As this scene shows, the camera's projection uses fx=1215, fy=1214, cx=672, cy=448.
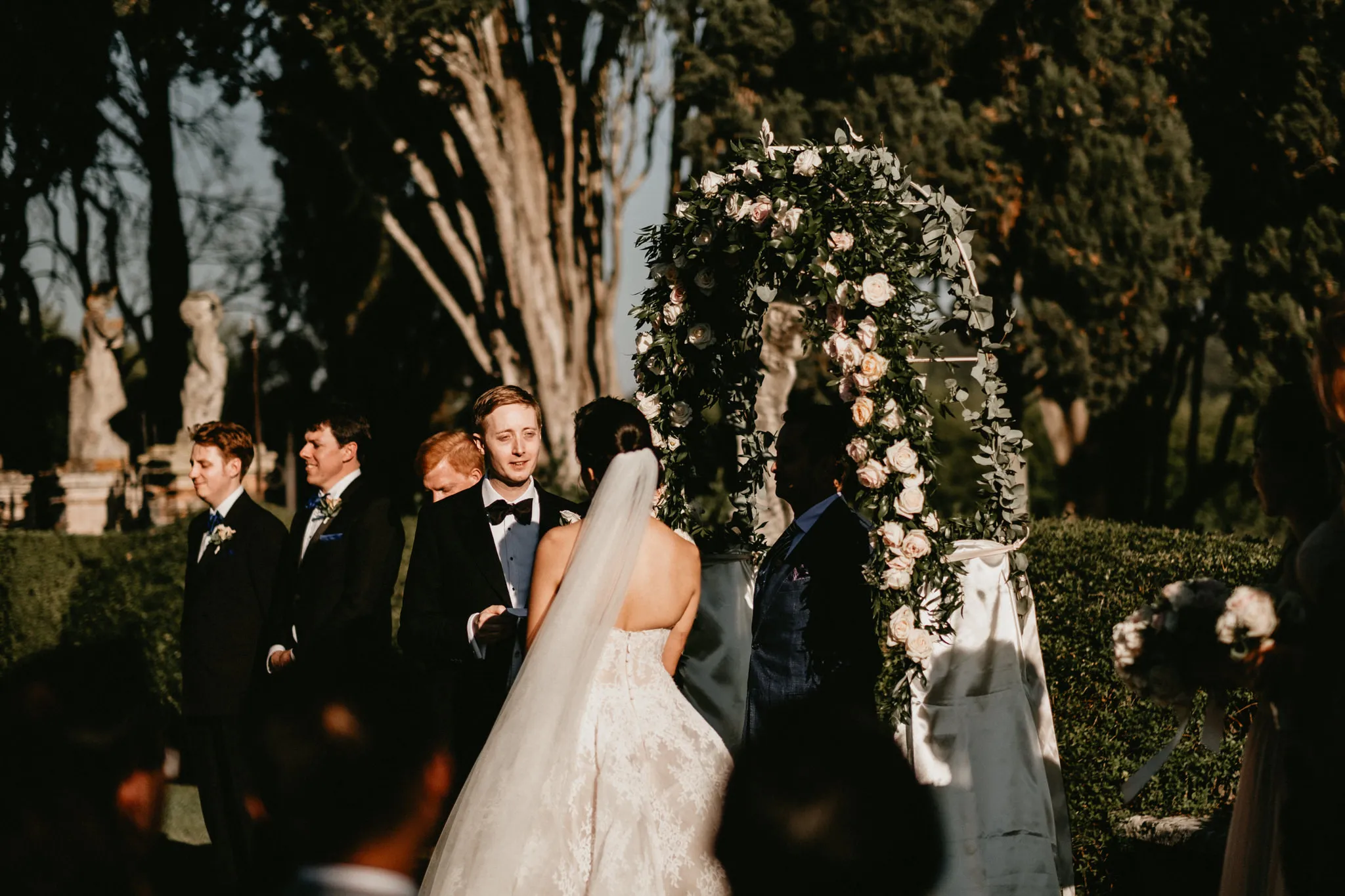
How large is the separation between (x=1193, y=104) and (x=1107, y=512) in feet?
18.1

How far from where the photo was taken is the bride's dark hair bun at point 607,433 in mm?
4000

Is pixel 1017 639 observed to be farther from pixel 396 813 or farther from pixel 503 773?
pixel 396 813

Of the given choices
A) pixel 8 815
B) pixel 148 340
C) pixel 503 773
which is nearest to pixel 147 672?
pixel 503 773

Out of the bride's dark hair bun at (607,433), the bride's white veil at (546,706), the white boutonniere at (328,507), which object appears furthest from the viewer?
the white boutonniere at (328,507)

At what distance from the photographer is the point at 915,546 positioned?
4.29 meters

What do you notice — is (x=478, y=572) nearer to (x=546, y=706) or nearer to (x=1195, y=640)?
(x=546, y=706)

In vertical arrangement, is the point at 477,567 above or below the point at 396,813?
above

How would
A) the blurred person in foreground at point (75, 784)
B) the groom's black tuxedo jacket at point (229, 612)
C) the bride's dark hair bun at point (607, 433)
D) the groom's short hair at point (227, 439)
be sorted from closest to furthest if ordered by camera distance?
the blurred person in foreground at point (75, 784) → the bride's dark hair bun at point (607, 433) → the groom's black tuxedo jacket at point (229, 612) → the groom's short hair at point (227, 439)

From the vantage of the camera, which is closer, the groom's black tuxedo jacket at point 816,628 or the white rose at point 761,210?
the groom's black tuxedo jacket at point 816,628

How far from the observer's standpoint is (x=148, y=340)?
28.4m

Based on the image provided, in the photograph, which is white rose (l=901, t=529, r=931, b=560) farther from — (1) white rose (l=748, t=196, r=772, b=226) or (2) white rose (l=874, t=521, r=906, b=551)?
(1) white rose (l=748, t=196, r=772, b=226)

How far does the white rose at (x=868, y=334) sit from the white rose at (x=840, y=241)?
30 centimetres

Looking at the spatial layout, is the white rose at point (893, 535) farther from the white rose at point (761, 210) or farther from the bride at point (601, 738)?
the white rose at point (761, 210)

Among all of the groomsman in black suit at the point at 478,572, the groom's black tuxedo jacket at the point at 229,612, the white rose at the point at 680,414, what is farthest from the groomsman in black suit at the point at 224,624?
the white rose at the point at 680,414
